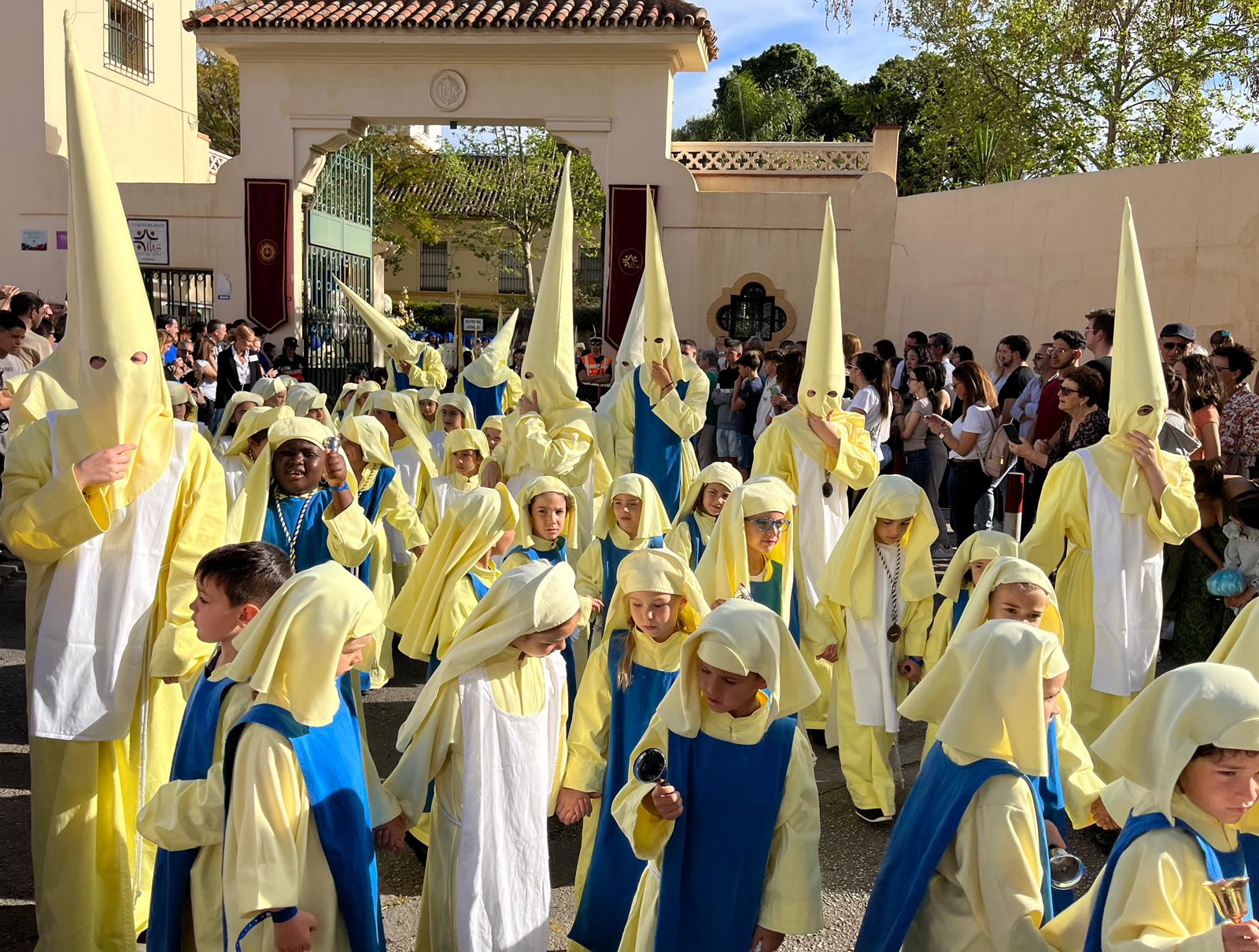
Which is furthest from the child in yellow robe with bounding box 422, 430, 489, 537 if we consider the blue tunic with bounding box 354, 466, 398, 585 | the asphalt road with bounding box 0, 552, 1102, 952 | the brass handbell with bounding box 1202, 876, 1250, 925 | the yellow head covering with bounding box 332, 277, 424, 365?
the brass handbell with bounding box 1202, 876, 1250, 925

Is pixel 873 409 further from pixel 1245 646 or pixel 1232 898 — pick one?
pixel 1232 898

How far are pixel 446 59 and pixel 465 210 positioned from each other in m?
22.1

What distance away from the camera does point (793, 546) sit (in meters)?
6.52

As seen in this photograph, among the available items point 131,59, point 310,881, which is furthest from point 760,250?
point 310,881

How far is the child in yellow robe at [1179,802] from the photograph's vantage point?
92.7 inches

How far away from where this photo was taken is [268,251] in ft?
59.0

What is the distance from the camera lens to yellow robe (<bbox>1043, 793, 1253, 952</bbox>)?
235cm

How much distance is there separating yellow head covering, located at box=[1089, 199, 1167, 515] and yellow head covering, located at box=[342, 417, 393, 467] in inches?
142

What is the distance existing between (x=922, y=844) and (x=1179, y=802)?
63 cm

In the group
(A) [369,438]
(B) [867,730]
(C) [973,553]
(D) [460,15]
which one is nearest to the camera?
(C) [973,553]

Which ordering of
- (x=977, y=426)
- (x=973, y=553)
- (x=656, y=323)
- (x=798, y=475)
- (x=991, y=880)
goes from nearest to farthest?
(x=991, y=880), (x=973, y=553), (x=798, y=475), (x=977, y=426), (x=656, y=323)

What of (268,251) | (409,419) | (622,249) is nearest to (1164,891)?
(409,419)

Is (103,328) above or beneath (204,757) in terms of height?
above

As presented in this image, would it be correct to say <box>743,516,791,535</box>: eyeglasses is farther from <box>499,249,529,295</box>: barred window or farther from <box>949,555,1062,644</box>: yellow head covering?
<box>499,249,529,295</box>: barred window
